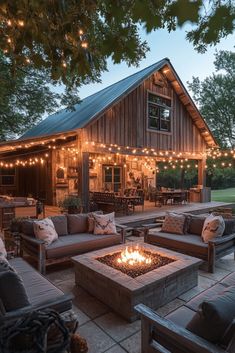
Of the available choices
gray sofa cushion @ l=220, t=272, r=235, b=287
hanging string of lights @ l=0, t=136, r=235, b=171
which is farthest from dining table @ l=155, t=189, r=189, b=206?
gray sofa cushion @ l=220, t=272, r=235, b=287

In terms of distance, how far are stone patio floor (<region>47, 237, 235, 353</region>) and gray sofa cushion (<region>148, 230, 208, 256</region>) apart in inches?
22.2

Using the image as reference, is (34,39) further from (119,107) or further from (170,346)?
(119,107)

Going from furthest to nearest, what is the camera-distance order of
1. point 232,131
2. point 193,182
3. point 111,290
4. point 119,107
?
point 193,182 < point 232,131 < point 119,107 < point 111,290

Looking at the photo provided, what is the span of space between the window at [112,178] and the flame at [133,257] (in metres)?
8.62

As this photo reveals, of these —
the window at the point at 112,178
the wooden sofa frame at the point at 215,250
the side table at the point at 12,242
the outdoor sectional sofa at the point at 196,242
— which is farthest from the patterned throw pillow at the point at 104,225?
the window at the point at 112,178

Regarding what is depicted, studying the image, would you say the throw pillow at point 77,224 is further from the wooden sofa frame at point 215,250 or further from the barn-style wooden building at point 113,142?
the barn-style wooden building at point 113,142

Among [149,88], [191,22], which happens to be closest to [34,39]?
[191,22]

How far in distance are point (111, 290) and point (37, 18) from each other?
3107 mm

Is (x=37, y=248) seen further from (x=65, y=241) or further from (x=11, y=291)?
(x=11, y=291)

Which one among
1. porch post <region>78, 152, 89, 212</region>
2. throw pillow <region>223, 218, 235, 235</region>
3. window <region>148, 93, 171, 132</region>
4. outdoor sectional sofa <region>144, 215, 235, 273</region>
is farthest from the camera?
window <region>148, 93, 171, 132</region>

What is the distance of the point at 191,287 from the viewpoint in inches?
141

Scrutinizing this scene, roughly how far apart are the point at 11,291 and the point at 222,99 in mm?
19051

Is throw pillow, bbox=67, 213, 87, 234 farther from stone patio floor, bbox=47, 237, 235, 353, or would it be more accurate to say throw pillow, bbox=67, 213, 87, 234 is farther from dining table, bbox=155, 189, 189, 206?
dining table, bbox=155, 189, 189, 206

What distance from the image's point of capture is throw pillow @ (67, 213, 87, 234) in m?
5.02
